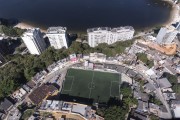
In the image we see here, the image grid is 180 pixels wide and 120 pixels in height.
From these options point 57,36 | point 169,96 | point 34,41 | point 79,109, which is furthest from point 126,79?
point 34,41

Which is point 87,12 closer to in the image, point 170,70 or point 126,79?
point 126,79

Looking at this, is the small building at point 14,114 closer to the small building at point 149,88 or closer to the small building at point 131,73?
the small building at point 131,73

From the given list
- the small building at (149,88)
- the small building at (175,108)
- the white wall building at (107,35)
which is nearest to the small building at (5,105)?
the white wall building at (107,35)

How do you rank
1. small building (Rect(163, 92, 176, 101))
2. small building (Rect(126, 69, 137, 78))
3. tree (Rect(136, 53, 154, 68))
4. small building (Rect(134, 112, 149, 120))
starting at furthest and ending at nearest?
tree (Rect(136, 53, 154, 68)) → small building (Rect(126, 69, 137, 78)) → small building (Rect(163, 92, 176, 101)) → small building (Rect(134, 112, 149, 120))

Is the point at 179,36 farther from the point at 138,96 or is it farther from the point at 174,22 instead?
the point at 138,96

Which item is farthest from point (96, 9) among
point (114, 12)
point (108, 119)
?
point (108, 119)

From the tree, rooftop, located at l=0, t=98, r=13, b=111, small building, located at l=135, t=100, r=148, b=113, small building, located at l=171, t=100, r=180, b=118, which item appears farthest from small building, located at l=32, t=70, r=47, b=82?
small building, located at l=171, t=100, r=180, b=118

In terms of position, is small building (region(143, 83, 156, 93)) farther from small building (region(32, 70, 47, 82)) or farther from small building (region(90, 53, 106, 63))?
small building (region(32, 70, 47, 82))
